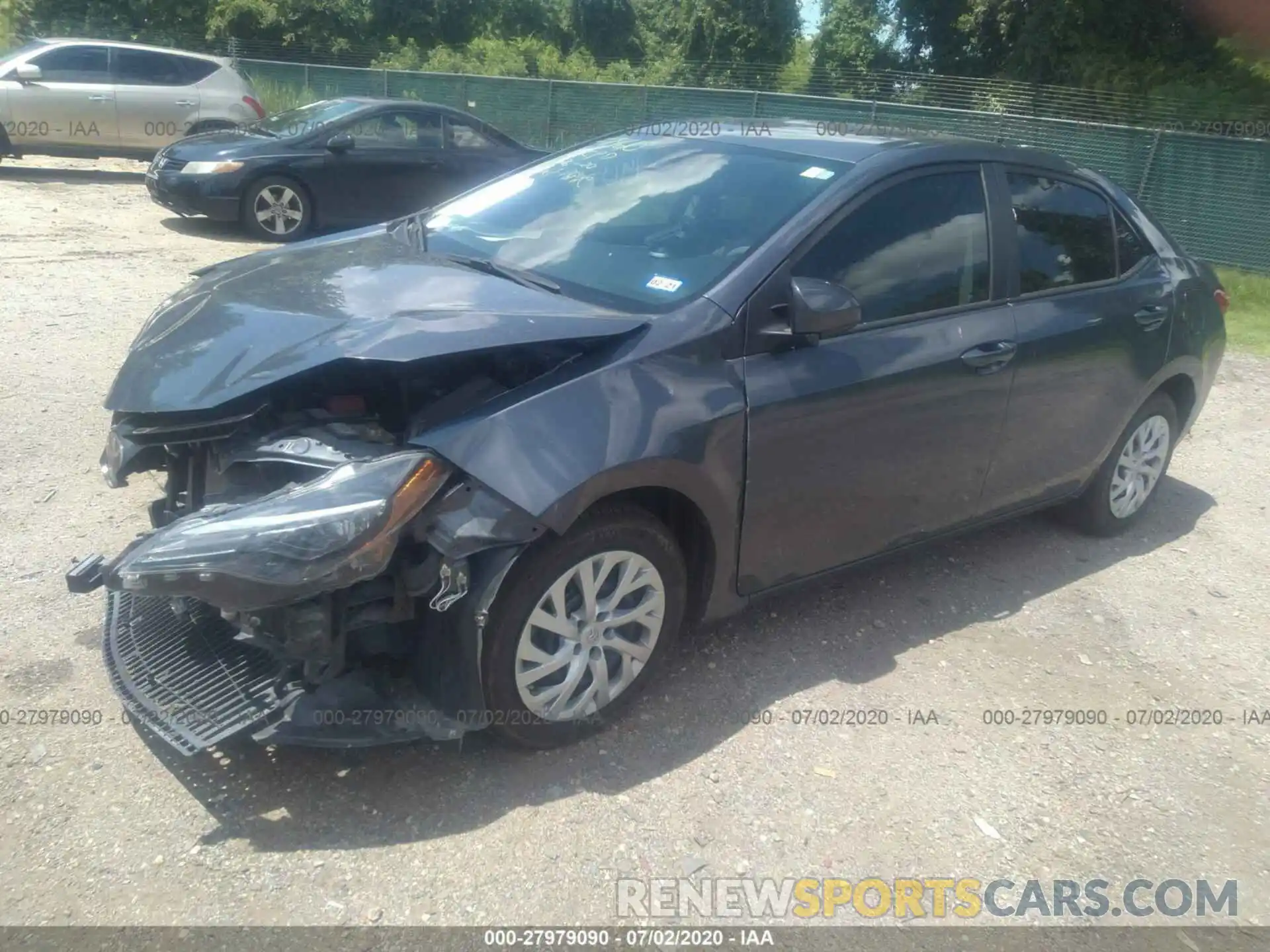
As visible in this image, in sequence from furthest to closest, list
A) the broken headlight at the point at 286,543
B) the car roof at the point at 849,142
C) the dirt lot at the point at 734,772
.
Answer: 1. the car roof at the point at 849,142
2. the dirt lot at the point at 734,772
3. the broken headlight at the point at 286,543

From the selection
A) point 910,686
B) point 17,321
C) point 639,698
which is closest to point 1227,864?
point 910,686

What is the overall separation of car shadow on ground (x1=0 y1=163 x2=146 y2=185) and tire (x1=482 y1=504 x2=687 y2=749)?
12.4 m

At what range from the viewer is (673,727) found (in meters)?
3.52

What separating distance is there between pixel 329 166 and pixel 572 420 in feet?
29.4

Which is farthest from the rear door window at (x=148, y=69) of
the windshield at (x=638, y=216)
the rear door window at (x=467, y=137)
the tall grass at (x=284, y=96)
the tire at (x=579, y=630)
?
the tire at (x=579, y=630)

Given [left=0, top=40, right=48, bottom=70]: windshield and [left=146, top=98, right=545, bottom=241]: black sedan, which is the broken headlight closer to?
[left=146, top=98, right=545, bottom=241]: black sedan

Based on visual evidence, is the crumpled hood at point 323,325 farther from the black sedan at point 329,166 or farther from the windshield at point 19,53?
the windshield at point 19,53

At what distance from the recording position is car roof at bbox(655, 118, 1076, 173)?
4.01 meters

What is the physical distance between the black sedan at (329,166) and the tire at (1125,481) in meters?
7.19

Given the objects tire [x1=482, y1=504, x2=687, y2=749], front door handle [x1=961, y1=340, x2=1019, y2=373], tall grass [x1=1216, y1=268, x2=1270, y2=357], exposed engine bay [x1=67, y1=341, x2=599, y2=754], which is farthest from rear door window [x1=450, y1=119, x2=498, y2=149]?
tire [x1=482, y1=504, x2=687, y2=749]

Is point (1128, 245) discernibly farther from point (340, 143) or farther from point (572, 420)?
point (340, 143)

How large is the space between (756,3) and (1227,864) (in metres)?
31.3

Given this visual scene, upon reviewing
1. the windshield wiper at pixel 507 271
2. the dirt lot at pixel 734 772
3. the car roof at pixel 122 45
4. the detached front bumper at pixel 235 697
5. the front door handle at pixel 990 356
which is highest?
the car roof at pixel 122 45

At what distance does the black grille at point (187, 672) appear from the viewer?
2871 millimetres
